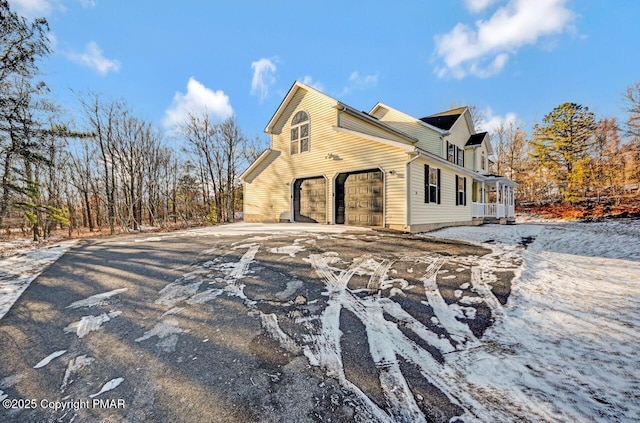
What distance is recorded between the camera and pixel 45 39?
839cm

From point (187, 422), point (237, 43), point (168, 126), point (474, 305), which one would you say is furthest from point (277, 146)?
point (168, 126)

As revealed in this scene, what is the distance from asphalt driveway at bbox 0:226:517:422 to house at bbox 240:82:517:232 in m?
5.19

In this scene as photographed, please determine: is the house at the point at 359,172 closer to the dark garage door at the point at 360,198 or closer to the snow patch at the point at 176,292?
the dark garage door at the point at 360,198

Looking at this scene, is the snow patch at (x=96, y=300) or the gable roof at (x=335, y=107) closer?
the snow patch at (x=96, y=300)

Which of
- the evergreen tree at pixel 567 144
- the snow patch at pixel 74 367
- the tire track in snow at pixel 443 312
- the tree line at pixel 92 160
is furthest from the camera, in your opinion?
the evergreen tree at pixel 567 144

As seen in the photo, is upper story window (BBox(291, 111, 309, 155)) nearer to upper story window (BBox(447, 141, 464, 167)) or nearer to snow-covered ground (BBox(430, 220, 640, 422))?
upper story window (BBox(447, 141, 464, 167))

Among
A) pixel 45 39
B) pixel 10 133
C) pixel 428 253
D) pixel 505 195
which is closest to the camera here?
pixel 428 253

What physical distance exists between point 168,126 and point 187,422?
29071 millimetres

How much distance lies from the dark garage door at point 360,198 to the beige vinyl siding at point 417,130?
21.5ft

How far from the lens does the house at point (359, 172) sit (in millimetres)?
10281

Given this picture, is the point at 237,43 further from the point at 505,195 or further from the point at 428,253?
the point at 505,195

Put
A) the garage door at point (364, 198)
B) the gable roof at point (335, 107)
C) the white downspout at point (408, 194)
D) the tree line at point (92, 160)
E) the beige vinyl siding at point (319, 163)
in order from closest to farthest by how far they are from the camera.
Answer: the tree line at point (92, 160) → the white downspout at point (408, 194) → the beige vinyl siding at point (319, 163) → the garage door at point (364, 198) → the gable roof at point (335, 107)

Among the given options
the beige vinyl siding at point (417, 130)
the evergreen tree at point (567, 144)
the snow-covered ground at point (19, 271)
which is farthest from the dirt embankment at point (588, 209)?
the snow-covered ground at point (19, 271)

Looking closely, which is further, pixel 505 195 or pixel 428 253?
pixel 505 195
